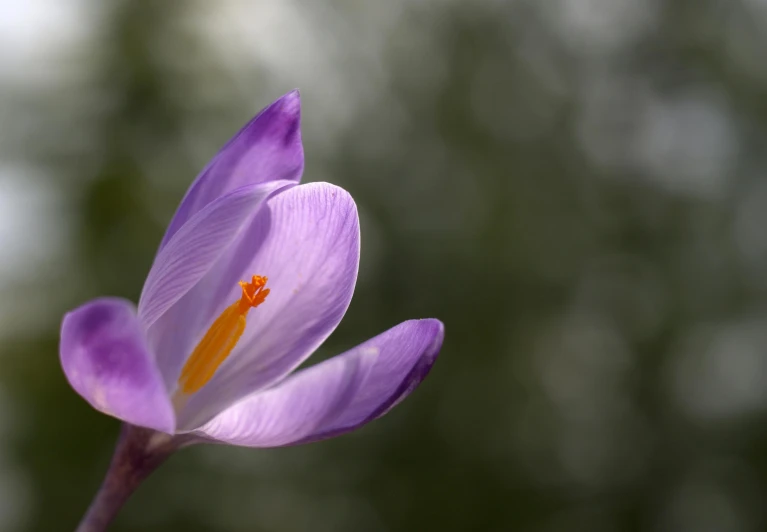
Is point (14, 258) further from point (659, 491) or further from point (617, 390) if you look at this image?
point (659, 491)

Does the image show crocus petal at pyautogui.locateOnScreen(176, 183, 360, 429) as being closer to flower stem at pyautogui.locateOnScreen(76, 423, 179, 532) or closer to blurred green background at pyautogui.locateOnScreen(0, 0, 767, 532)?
flower stem at pyautogui.locateOnScreen(76, 423, 179, 532)

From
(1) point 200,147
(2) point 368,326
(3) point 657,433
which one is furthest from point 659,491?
(1) point 200,147

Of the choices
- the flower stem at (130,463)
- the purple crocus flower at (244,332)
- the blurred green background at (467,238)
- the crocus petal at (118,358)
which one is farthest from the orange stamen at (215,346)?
the blurred green background at (467,238)

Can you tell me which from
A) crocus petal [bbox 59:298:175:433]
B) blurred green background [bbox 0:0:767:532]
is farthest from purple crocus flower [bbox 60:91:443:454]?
blurred green background [bbox 0:0:767:532]

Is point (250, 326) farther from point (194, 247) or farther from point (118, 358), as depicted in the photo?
point (118, 358)

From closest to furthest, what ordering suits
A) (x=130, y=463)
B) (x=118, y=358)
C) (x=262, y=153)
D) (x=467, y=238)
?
1. (x=118, y=358)
2. (x=130, y=463)
3. (x=262, y=153)
4. (x=467, y=238)

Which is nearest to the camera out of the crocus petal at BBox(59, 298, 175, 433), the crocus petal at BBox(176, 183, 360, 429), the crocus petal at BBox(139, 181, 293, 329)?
the crocus petal at BBox(59, 298, 175, 433)

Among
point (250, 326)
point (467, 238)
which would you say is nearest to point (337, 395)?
point (250, 326)
